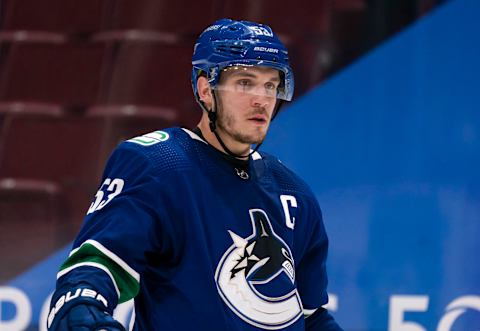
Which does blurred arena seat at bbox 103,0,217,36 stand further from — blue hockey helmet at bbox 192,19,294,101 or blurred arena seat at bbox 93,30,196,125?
blue hockey helmet at bbox 192,19,294,101

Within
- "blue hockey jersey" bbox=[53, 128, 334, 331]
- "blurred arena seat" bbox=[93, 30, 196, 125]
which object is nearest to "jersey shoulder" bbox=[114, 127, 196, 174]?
"blue hockey jersey" bbox=[53, 128, 334, 331]

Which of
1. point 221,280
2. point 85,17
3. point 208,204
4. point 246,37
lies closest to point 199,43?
point 246,37

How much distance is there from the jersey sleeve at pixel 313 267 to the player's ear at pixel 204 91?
29cm

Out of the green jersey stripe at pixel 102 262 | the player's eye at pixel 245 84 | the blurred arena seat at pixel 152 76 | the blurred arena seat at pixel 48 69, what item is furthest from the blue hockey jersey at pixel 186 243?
the blurred arena seat at pixel 48 69

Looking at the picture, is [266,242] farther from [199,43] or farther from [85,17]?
[85,17]

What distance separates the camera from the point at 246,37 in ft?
5.95

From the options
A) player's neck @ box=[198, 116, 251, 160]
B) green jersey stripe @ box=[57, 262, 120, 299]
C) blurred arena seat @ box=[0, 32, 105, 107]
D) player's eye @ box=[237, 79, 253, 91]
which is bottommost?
green jersey stripe @ box=[57, 262, 120, 299]

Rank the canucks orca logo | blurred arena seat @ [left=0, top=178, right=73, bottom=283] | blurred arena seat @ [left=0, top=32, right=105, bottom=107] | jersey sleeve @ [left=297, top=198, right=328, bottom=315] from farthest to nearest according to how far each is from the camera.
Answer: blurred arena seat @ [left=0, top=32, right=105, bottom=107], blurred arena seat @ [left=0, top=178, right=73, bottom=283], jersey sleeve @ [left=297, top=198, right=328, bottom=315], the canucks orca logo

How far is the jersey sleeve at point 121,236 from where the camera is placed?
1.61m

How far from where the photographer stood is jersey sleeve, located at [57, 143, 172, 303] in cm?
161

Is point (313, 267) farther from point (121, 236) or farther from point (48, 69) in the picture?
point (48, 69)

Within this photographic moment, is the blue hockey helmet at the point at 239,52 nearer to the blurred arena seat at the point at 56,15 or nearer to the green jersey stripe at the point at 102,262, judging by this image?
the green jersey stripe at the point at 102,262

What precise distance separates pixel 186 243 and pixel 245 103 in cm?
28

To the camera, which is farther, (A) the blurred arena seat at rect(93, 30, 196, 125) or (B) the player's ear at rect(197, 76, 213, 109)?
(A) the blurred arena seat at rect(93, 30, 196, 125)
